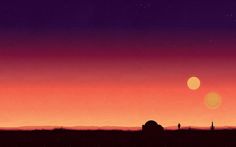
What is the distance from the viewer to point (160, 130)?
59969 millimetres
